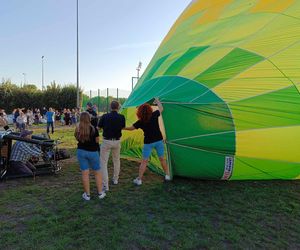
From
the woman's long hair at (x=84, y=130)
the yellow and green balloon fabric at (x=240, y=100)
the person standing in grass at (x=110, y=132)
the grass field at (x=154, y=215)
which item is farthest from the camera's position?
the person standing in grass at (x=110, y=132)

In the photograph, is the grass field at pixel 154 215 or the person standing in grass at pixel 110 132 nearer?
the grass field at pixel 154 215

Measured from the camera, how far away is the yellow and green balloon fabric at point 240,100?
484cm

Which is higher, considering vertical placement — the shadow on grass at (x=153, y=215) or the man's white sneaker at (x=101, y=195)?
the man's white sneaker at (x=101, y=195)

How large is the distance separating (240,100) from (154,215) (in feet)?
6.92

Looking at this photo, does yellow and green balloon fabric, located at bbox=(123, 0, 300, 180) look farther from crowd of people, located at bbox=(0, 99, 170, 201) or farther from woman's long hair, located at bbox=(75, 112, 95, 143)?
woman's long hair, located at bbox=(75, 112, 95, 143)

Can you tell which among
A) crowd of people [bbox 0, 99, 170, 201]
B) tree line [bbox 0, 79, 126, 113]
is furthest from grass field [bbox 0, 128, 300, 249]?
tree line [bbox 0, 79, 126, 113]

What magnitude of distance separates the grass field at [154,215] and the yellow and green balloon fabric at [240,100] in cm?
43

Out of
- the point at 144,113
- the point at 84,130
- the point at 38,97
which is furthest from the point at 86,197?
the point at 38,97

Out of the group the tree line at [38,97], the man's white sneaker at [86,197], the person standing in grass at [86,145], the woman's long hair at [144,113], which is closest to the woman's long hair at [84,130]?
the person standing in grass at [86,145]

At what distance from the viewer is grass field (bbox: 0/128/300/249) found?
135 inches

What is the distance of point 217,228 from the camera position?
12.3 ft

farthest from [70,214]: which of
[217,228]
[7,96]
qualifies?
[7,96]

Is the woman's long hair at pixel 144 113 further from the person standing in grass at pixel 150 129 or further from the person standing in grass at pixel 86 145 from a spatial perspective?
the person standing in grass at pixel 86 145

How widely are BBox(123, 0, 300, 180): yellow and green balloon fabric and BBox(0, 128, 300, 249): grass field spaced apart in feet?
A: 1.40
